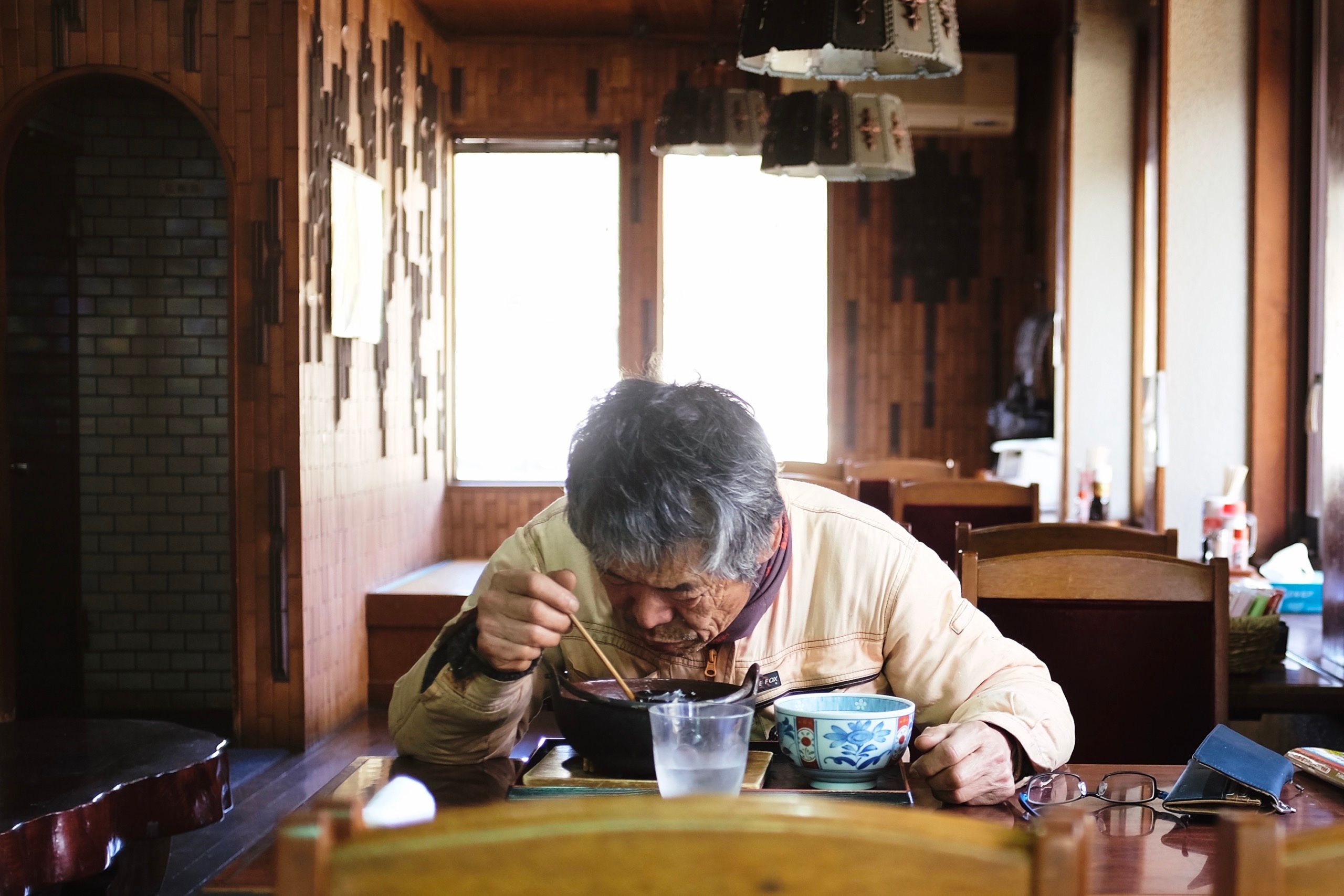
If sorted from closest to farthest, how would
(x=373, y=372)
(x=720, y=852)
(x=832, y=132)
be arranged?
(x=720, y=852), (x=832, y=132), (x=373, y=372)

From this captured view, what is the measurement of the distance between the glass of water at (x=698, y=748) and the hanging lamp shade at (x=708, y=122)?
3.87m

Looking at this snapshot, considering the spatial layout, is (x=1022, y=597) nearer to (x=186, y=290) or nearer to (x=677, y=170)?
(x=186, y=290)

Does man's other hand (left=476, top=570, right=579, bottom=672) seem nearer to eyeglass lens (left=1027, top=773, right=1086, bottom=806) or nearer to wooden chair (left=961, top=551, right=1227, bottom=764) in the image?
eyeglass lens (left=1027, top=773, right=1086, bottom=806)

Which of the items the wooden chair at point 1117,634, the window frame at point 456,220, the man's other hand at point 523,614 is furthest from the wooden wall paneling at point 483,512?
the man's other hand at point 523,614

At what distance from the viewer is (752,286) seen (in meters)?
6.95

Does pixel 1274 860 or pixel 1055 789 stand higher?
pixel 1274 860

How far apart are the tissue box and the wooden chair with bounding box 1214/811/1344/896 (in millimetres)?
2903

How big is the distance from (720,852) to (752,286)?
6368 mm

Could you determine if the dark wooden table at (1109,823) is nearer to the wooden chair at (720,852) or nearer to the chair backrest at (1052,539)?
the wooden chair at (720,852)

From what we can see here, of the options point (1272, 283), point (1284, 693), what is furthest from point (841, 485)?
Result: point (1284, 693)

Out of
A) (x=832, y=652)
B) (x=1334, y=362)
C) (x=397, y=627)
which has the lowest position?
(x=397, y=627)

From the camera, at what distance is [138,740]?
2.91 m

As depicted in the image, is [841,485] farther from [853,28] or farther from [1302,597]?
[853,28]

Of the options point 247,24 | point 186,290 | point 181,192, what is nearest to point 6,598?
point 186,290
